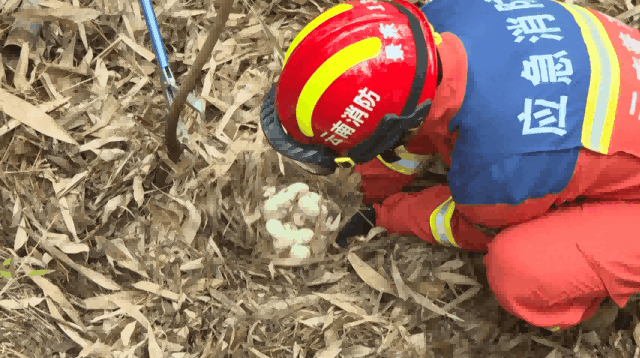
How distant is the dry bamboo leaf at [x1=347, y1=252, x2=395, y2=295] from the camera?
4.85 feet

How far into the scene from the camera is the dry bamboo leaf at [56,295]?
1.39 metres

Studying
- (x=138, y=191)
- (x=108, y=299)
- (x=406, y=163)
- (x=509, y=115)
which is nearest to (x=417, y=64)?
(x=509, y=115)

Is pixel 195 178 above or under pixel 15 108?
under

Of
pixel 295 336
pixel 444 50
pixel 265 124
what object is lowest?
pixel 295 336

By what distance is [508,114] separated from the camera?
42.5 inches

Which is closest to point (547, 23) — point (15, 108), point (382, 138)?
point (382, 138)

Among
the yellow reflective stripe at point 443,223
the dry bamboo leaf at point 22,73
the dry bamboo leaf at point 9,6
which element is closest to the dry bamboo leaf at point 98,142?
the dry bamboo leaf at point 22,73

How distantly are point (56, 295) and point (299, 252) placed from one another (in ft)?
2.37

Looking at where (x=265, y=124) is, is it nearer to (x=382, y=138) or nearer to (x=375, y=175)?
(x=382, y=138)

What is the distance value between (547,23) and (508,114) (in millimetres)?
240

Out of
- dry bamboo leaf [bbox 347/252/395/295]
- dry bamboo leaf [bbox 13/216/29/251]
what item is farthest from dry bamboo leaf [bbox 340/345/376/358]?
dry bamboo leaf [bbox 13/216/29/251]

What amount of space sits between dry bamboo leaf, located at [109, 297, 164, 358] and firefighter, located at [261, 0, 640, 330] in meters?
0.68

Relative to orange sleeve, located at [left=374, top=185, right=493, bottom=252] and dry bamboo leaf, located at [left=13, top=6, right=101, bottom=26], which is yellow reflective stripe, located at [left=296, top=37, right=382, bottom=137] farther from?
dry bamboo leaf, located at [left=13, top=6, right=101, bottom=26]

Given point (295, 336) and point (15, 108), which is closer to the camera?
point (295, 336)
